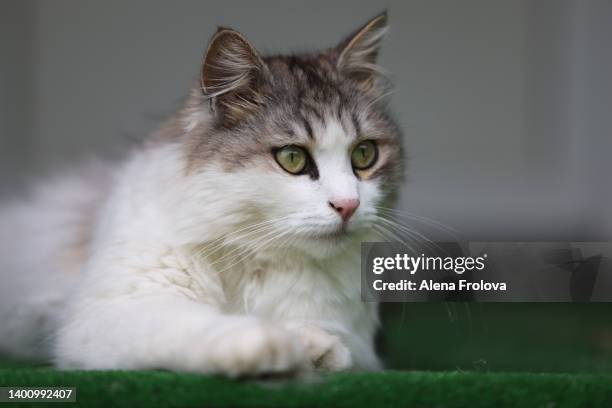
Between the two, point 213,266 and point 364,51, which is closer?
point 213,266

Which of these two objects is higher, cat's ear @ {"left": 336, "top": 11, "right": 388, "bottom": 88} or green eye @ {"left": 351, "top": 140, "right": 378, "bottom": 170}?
cat's ear @ {"left": 336, "top": 11, "right": 388, "bottom": 88}

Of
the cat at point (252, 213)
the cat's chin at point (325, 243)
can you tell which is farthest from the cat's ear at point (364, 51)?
the cat's chin at point (325, 243)

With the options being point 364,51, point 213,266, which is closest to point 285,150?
point 213,266

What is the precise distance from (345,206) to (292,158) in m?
0.21

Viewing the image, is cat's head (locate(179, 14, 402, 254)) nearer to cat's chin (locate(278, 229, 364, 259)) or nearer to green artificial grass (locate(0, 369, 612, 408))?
cat's chin (locate(278, 229, 364, 259))

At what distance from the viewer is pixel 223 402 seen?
127cm

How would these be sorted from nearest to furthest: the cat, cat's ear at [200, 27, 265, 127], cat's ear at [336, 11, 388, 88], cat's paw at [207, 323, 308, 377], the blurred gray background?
1. cat's paw at [207, 323, 308, 377]
2. the cat
3. cat's ear at [200, 27, 265, 127]
4. cat's ear at [336, 11, 388, 88]
5. the blurred gray background

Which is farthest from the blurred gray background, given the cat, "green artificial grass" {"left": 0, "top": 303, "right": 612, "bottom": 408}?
"green artificial grass" {"left": 0, "top": 303, "right": 612, "bottom": 408}

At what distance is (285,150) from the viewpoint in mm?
1721

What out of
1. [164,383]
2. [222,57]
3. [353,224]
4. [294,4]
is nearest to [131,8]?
Answer: [294,4]

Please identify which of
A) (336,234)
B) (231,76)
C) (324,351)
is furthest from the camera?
(231,76)

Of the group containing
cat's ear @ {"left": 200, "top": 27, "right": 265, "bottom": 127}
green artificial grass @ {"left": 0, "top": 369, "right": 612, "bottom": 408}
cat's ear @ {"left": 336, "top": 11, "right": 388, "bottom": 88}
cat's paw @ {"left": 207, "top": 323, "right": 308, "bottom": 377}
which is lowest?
green artificial grass @ {"left": 0, "top": 369, "right": 612, "bottom": 408}

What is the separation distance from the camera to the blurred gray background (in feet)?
11.8

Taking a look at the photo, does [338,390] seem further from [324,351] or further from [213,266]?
[213,266]
